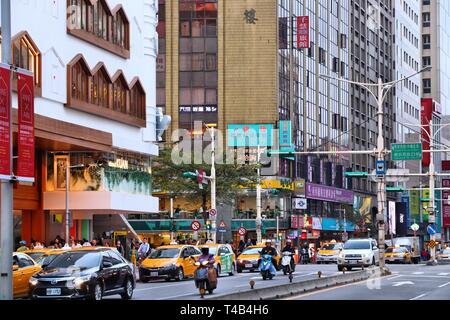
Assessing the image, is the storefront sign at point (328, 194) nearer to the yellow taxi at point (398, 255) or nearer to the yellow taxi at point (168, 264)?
the yellow taxi at point (398, 255)

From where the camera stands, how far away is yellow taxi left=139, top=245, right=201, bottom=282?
141ft

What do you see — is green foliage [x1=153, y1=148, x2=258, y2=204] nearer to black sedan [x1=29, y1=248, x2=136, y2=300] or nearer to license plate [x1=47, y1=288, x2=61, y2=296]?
black sedan [x1=29, y1=248, x2=136, y2=300]

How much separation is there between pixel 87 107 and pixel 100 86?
308 cm

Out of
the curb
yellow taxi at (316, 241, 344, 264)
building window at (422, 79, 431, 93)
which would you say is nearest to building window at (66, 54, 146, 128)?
yellow taxi at (316, 241, 344, 264)

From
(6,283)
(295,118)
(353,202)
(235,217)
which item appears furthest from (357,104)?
(6,283)

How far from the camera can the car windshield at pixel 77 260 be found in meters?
28.5

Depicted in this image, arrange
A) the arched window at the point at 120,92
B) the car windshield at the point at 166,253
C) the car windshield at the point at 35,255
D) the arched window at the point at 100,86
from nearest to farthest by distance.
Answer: the car windshield at the point at 35,255 → the car windshield at the point at 166,253 → the arched window at the point at 100,86 → the arched window at the point at 120,92

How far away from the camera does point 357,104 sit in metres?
126

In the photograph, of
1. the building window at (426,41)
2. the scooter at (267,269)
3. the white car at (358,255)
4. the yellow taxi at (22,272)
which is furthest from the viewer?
the building window at (426,41)

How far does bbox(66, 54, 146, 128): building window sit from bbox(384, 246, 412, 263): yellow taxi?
20.5 m

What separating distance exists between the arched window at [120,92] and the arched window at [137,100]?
41.9 inches

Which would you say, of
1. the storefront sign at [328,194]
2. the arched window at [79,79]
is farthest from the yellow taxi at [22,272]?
the storefront sign at [328,194]
